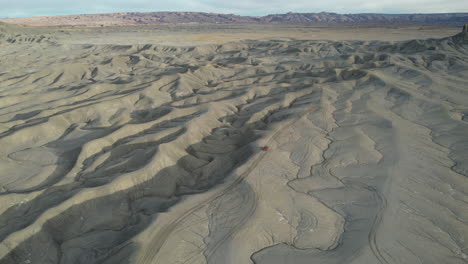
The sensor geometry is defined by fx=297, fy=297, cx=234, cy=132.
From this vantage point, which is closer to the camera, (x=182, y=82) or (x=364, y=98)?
(x=364, y=98)

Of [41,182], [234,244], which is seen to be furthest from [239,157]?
[41,182]

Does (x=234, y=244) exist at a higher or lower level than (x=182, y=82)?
lower

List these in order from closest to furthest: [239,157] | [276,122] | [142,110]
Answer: [239,157]
[276,122]
[142,110]

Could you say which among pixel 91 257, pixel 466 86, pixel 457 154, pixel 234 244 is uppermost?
pixel 466 86

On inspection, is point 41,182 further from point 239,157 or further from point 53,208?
point 239,157

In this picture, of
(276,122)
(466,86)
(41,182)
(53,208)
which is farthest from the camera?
(466,86)

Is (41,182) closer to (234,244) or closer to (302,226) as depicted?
(234,244)
